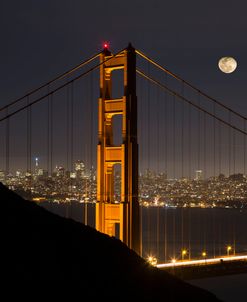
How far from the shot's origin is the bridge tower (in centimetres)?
2067

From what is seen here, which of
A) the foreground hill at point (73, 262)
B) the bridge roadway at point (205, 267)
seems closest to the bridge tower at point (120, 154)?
the bridge roadway at point (205, 267)

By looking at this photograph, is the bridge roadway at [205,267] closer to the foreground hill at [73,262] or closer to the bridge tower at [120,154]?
the bridge tower at [120,154]

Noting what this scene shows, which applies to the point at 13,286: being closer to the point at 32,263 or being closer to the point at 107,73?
the point at 32,263

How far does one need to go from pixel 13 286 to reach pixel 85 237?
12.7 ft

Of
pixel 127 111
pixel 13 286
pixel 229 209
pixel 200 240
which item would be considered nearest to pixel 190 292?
pixel 13 286

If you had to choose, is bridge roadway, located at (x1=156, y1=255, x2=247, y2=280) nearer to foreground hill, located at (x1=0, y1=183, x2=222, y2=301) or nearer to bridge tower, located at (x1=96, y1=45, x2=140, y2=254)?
bridge tower, located at (x1=96, y1=45, x2=140, y2=254)

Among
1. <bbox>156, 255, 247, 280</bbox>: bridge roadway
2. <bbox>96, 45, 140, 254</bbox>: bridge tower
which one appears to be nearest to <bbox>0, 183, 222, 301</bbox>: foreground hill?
<bbox>96, 45, 140, 254</bbox>: bridge tower

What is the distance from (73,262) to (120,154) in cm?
796

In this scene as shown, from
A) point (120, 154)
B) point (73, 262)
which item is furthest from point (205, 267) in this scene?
point (73, 262)

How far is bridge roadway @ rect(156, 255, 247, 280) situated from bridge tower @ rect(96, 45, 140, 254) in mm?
Result: 1890

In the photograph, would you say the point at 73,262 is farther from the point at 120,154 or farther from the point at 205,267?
the point at 205,267

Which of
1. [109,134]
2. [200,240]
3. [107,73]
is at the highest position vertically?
[107,73]

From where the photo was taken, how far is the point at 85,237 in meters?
15.0

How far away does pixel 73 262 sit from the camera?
13352mm
